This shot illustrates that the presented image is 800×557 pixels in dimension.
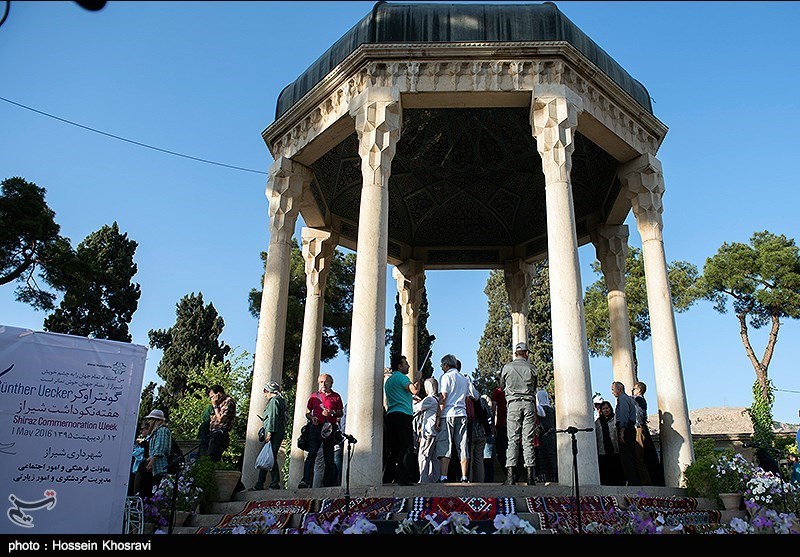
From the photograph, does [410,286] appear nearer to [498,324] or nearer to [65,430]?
[65,430]

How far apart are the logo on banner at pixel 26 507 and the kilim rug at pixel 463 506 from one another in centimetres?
355

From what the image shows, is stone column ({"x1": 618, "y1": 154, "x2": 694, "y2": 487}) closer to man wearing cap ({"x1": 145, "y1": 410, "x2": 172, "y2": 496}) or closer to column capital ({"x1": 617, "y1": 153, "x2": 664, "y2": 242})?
column capital ({"x1": 617, "y1": 153, "x2": 664, "y2": 242})

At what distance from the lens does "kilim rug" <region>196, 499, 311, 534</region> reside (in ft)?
24.8

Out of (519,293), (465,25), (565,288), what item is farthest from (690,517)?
(519,293)

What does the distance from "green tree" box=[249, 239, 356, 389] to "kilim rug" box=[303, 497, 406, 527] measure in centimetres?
1801

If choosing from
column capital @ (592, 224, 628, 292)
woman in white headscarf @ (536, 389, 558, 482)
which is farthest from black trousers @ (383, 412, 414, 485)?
column capital @ (592, 224, 628, 292)

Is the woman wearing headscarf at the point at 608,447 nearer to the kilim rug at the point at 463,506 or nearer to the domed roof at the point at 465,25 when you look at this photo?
the kilim rug at the point at 463,506

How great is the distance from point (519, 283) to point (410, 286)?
301 cm

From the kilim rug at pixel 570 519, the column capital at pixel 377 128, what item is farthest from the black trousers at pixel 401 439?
the column capital at pixel 377 128

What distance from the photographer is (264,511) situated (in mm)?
7824

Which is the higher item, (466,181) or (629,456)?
(466,181)

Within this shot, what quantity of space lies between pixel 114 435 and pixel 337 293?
71.1 ft

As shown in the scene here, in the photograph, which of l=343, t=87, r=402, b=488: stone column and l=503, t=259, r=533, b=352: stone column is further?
l=503, t=259, r=533, b=352: stone column
